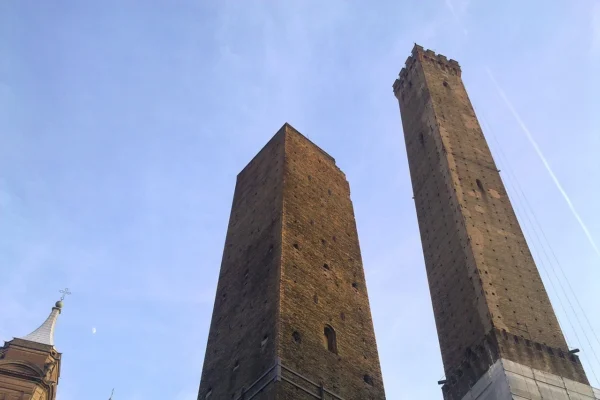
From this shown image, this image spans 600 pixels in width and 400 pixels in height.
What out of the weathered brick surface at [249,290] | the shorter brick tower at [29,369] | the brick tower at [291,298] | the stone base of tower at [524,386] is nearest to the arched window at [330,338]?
the brick tower at [291,298]

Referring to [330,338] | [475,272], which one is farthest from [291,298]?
[475,272]

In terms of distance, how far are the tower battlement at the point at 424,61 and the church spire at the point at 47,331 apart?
1516cm

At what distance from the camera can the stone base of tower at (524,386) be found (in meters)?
13.8

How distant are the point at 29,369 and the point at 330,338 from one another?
10842 mm

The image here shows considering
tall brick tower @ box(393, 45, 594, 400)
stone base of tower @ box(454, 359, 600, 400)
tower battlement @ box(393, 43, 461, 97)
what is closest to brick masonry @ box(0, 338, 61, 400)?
tall brick tower @ box(393, 45, 594, 400)

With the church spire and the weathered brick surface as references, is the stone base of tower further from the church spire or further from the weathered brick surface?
the church spire

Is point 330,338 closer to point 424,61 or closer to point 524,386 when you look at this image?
point 524,386

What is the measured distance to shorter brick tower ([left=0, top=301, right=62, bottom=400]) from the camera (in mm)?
18641

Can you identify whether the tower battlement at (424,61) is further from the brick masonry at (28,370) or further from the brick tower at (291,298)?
the brick masonry at (28,370)

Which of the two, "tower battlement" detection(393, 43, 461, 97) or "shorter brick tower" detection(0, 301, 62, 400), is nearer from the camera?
"shorter brick tower" detection(0, 301, 62, 400)

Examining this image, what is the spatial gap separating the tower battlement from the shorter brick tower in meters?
15.9

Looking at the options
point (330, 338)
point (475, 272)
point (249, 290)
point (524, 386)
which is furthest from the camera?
point (475, 272)

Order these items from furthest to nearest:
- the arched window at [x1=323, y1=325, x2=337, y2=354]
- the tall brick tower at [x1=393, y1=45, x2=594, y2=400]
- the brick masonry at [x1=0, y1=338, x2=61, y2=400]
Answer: the brick masonry at [x1=0, y1=338, x2=61, y2=400] → the tall brick tower at [x1=393, y1=45, x2=594, y2=400] → the arched window at [x1=323, y1=325, x2=337, y2=354]

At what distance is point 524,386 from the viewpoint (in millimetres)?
13930
